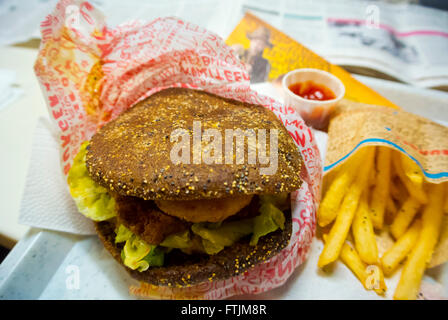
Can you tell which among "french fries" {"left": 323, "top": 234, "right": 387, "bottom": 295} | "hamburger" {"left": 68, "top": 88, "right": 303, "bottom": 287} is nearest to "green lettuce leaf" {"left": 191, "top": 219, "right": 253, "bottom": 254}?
"hamburger" {"left": 68, "top": 88, "right": 303, "bottom": 287}

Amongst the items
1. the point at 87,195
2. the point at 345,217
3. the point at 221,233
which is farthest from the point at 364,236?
the point at 87,195

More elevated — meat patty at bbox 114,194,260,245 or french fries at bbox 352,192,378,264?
meat patty at bbox 114,194,260,245

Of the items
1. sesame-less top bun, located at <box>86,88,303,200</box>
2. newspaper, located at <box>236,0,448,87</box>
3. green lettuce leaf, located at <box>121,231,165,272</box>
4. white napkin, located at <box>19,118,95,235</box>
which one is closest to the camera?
sesame-less top bun, located at <box>86,88,303,200</box>

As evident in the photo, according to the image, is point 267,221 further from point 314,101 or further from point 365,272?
point 314,101

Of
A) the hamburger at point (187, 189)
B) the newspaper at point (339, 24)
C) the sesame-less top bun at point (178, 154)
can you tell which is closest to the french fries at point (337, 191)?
the hamburger at point (187, 189)

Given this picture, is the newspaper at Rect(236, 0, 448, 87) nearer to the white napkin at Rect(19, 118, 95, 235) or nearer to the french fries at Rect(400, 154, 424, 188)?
the french fries at Rect(400, 154, 424, 188)

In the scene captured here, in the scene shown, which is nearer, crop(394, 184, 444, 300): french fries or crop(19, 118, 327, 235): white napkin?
crop(394, 184, 444, 300): french fries
